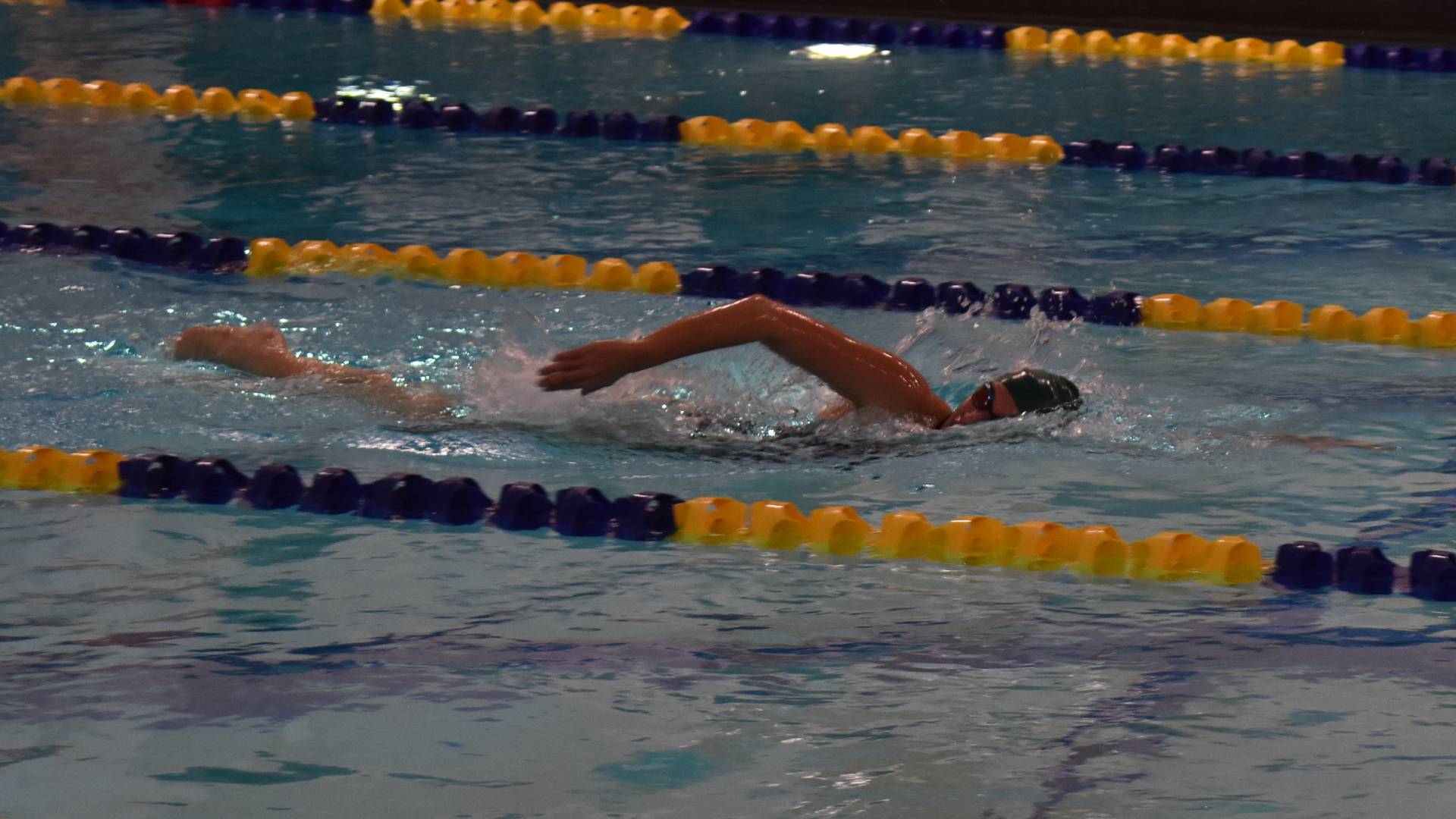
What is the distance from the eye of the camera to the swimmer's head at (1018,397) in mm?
4371

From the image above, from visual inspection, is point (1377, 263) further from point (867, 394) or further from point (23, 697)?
point (23, 697)

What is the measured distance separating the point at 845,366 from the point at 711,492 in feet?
1.44

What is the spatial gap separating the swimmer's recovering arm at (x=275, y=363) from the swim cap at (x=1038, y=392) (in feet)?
4.51

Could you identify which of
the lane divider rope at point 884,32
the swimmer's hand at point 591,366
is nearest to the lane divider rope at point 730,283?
the swimmer's hand at point 591,366

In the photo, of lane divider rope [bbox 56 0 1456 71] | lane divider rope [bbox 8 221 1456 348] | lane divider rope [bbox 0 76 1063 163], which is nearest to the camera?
lane divider rope [bbox 8 221 1456 348]

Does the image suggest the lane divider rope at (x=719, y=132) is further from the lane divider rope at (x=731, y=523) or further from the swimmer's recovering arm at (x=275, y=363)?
the lane divider rope at (x=731, y=523)

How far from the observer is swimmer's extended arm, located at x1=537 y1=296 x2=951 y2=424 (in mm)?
3934

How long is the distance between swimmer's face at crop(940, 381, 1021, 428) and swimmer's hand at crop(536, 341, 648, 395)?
0.86 metres

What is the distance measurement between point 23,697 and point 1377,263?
445cm

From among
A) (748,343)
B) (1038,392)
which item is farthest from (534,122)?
(1038,392)

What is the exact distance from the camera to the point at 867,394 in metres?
4.36

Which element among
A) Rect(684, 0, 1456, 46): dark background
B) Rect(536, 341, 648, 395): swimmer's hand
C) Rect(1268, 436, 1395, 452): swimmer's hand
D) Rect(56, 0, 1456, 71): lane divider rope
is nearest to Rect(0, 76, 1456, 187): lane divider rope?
Rect(56, 0, 1456, 71): lane divider rope

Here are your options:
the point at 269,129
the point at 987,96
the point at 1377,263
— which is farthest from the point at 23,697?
the point at 987,96

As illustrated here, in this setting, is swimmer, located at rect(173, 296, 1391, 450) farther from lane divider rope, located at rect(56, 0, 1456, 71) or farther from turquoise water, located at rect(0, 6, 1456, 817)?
lane divider rope, located at rect(56, 0, 1456, 71)
